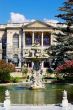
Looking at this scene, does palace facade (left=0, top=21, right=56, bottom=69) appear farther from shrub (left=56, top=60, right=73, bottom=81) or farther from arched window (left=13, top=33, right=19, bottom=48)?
shrub (left=56, top=60, right=73, bottom=81)

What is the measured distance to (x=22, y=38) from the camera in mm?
88562

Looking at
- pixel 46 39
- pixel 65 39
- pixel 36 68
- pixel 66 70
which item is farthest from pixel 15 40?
pixel 36 68

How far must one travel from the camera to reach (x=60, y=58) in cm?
5819

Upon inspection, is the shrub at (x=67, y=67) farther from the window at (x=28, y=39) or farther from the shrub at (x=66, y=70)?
the window at (x=28, y=39)

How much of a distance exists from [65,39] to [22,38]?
1380 inches

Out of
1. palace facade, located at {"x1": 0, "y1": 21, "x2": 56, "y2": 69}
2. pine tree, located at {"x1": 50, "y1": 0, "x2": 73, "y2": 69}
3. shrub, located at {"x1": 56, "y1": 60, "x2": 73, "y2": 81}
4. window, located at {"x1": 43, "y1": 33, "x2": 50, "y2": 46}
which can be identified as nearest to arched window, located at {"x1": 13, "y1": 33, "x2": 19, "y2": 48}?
palace facade, located at {"x1": 0, "y1": 21, "x2": 56, "y2": 69}

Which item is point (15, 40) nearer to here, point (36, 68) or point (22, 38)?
point (22, 38)

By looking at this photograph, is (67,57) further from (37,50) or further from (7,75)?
(37,50)

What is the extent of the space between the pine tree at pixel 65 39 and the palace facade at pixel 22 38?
986 inches

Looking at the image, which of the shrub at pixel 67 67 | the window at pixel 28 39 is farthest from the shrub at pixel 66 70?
the window at pixel 28 39

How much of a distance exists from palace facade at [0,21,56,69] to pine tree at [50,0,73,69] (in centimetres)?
2503

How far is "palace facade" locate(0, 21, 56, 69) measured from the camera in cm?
8719

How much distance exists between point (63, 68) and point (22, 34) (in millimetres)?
48439

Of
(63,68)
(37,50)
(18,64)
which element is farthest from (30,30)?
(37,50)
